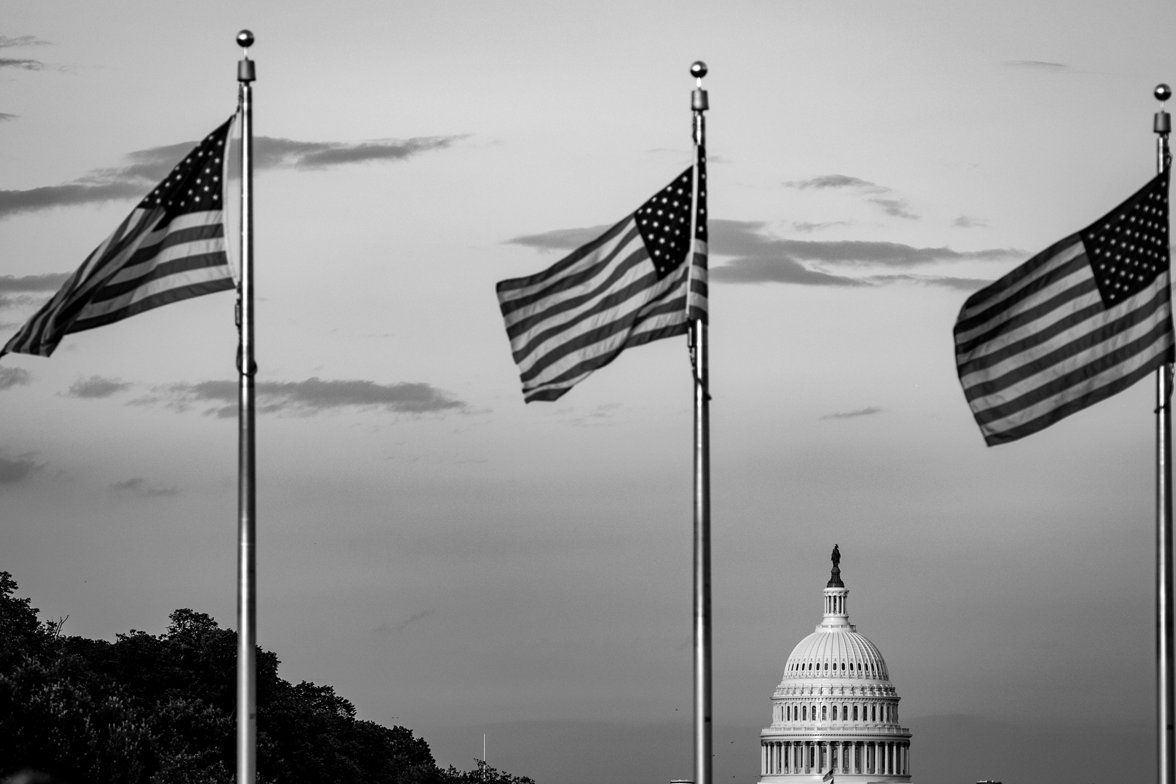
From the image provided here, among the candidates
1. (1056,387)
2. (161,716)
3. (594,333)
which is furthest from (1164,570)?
(161,716)

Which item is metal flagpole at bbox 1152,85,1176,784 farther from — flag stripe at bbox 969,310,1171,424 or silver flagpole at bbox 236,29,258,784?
silver flagpole at bbox 236,29,258,784

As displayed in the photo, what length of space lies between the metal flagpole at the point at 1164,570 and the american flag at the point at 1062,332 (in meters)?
1.38

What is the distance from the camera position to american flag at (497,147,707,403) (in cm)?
4472

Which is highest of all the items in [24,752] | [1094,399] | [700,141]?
[700,141]

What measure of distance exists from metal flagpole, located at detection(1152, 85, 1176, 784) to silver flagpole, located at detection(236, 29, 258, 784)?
15.1 metres

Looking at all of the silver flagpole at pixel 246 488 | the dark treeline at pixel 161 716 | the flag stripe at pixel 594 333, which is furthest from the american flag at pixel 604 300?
the dark treeline at pixel 161 716

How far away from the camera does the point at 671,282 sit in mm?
45375

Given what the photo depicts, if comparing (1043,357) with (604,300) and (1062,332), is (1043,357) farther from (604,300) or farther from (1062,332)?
(604,300)

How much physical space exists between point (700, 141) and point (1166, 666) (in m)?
11.8

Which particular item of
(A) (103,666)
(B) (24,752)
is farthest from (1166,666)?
(A) (103,666)

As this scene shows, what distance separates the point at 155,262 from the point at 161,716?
267ft

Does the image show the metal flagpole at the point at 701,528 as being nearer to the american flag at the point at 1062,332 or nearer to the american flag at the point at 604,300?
the american flag at the point at 604,300

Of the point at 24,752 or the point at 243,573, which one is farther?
the point at 24,752

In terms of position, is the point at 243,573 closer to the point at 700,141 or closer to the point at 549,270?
the point at 549,270
